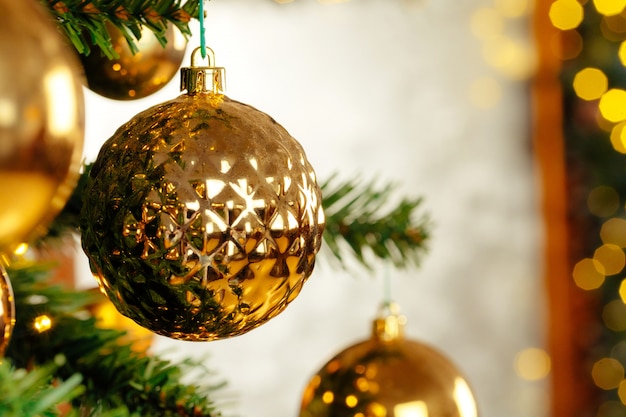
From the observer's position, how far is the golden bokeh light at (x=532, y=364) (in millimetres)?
1995

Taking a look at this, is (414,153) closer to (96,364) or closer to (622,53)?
(622,53)

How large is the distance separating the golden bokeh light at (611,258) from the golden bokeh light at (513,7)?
0.59 metres

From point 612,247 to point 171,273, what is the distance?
169 cm

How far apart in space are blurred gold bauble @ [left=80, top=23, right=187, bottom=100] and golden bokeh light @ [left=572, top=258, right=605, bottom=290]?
5.24ft

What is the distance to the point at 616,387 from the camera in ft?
6.05

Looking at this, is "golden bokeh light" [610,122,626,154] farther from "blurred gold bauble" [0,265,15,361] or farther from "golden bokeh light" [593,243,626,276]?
"blurred gold bauble" [0,265,15,361]

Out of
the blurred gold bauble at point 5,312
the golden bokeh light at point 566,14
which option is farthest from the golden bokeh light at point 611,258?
the blurred gold bauble at point 5,312

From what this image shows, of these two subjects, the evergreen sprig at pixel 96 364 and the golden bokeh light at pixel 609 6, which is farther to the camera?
the golden bokeh light at pixel 609 6

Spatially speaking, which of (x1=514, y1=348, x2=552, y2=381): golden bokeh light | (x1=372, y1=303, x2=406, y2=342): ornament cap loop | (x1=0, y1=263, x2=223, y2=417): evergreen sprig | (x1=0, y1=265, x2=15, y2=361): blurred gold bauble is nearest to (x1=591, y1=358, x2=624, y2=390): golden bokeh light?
(x1=514, y1=348, x2=552, y2=381): golden bokeh light

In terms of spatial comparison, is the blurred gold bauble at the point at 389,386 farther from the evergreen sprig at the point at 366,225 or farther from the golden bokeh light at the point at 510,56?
the golden bokeh light at the point at 510,56

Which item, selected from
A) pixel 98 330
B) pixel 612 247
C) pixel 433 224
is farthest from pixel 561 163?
pixel 98 330

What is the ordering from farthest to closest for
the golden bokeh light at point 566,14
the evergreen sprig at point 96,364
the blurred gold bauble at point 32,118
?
the golden bokeh light at point 566,14
the evergreen sprig at point 96,364
the blurred gold bauble at point 32,118

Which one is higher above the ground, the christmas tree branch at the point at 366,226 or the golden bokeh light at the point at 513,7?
the golden bokeh light at the point at 513,7

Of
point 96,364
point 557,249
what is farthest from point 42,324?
point 557,249
